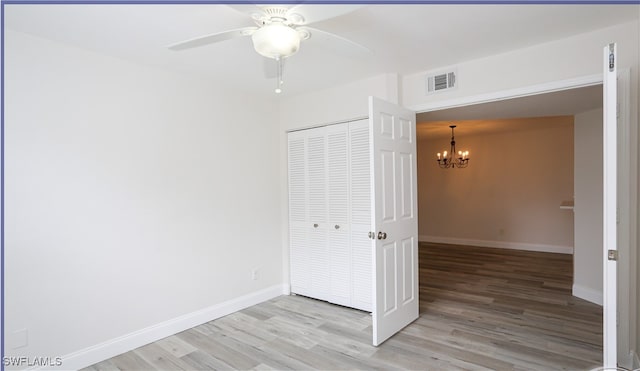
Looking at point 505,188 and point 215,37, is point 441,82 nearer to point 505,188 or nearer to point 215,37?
point 215,37

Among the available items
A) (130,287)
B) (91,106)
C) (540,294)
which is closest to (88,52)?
(91,106)

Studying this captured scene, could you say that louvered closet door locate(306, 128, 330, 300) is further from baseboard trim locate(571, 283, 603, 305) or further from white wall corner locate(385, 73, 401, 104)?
baseboard trim locate(571, 283, 603, 305)

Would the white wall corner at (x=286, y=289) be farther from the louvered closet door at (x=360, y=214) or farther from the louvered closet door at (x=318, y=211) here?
the louvered closet door at (x=360, y=214)

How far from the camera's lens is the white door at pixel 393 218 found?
275 centimetres

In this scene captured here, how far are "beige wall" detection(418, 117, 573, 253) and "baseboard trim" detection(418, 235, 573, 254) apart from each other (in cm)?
2

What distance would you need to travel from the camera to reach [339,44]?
6.70ft

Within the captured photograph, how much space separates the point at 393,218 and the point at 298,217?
4.92ft

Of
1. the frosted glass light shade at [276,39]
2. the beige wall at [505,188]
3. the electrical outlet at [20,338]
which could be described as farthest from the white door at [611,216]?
the beige wall at [505,188]

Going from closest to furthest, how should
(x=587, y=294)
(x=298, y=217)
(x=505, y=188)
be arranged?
(x=587, y=294), (x=298, y=217), (x=505, y=188)

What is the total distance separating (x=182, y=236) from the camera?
10.5ft

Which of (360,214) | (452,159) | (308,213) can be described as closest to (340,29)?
(360,214)

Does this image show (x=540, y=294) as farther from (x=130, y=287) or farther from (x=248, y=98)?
(x=130, y=287)

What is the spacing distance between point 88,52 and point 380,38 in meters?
2.23

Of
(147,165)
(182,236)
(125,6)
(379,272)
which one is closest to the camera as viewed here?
(125,6)
